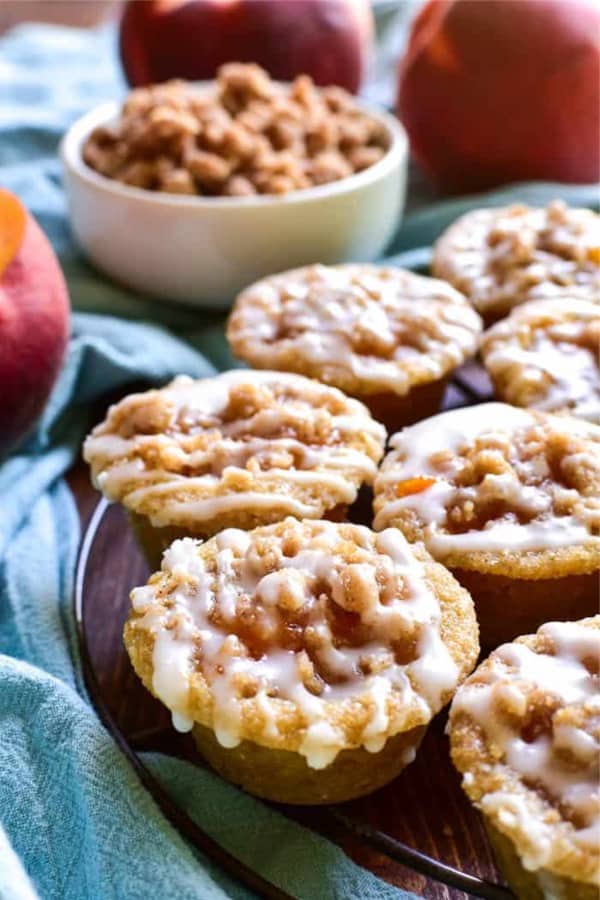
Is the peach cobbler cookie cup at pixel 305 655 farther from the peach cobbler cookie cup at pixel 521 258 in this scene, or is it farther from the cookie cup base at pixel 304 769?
the peach cobbler cookie cup at pixel 521 258

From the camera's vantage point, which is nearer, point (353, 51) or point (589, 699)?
point (589, 699)

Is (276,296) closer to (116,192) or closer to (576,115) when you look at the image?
(116,192)

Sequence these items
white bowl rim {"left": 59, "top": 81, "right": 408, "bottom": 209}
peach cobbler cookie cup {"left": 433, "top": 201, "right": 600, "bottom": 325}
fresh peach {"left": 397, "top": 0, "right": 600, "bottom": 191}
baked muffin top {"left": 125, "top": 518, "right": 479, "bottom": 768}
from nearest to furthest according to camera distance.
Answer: baked muffin top {"left": 125, "top": 518, "right": 479, "bottom": 768} < peach cobbler cookie cup {"left": 433, "top": 201, "right": 600, "bottom": 325} < white bowl rim {"left": 59, "top": 81, "right": 408, "bottom": 209} < fresh peach {"left": 397, "top": 0, "right": 600, "bottom": 191}

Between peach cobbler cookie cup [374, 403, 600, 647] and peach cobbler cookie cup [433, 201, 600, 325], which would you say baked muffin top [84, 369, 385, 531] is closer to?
peach cobbler cookie cup [374, 403, 600, 647]

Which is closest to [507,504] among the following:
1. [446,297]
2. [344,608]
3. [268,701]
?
[344,608]

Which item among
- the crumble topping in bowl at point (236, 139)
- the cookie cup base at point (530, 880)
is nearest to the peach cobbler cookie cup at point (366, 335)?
the crumble topping in bowl at point (236, 139)

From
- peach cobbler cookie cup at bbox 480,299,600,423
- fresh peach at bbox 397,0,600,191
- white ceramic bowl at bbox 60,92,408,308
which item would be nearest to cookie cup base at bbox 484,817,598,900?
peach cobbler cookie cup at bbox 480,299,600,423

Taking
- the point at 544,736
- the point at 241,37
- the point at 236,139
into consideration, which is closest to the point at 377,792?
the point at 544,736
